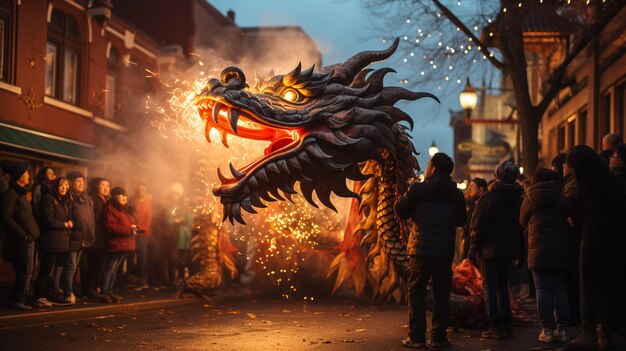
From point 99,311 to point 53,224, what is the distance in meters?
1.42

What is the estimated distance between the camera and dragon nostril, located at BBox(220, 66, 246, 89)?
888cm

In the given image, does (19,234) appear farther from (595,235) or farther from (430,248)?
(595,235)

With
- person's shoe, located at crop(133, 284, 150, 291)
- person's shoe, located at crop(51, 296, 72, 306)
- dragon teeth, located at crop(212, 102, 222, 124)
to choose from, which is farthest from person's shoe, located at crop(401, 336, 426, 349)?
person's shoe, located at crop(133, 284, 150, 291)

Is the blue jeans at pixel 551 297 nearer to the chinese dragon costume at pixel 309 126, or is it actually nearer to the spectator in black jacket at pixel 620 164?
the spectator in black jacket at pixel 620 164

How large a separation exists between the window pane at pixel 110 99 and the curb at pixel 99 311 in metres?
12.0

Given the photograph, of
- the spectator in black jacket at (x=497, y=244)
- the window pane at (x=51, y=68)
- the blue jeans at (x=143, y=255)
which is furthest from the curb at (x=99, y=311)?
the window pane at (x=51, y=68)

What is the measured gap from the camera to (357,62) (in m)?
9.41

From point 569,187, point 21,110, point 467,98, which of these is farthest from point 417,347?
point 467,98

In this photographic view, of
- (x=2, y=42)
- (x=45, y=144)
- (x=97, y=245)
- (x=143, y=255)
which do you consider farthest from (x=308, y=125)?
(x=2, y=42)

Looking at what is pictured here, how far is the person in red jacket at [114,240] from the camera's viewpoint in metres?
14.3

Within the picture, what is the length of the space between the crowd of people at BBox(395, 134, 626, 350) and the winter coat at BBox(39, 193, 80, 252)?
19.5 ft

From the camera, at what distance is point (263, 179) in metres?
8.75

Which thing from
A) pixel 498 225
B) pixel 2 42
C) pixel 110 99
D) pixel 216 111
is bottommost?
pixel 498 225

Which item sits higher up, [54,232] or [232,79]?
[232,79]
